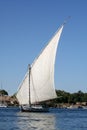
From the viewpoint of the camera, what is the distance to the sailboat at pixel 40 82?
301 feet

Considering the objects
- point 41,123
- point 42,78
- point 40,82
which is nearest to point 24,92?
point 40,82

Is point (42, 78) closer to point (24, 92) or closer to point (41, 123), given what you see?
point (24, 92)

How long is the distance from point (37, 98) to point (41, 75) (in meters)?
5.49

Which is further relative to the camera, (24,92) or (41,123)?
(24,92)

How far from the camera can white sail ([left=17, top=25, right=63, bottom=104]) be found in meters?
91.4

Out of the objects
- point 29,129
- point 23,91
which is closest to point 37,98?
point 23,91

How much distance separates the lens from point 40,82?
96.8 metres

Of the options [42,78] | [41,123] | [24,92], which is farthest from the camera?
[24,92]

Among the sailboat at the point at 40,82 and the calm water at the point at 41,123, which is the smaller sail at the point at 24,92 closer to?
the sailboat at the point at 40,82

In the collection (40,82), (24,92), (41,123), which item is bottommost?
(41,123)

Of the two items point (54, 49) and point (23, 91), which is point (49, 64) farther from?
point (23, 91)

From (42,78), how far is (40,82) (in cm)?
167

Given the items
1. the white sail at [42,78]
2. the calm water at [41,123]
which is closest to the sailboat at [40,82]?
the white sail at [42,78]

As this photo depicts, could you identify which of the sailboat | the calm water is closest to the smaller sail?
the sailboat
